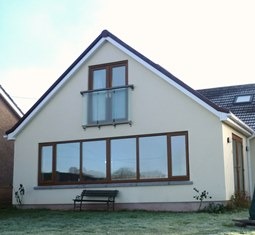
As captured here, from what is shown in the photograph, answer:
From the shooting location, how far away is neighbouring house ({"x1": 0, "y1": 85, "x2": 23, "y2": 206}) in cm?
2253

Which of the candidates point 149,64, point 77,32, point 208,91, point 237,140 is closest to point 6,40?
point 77,32

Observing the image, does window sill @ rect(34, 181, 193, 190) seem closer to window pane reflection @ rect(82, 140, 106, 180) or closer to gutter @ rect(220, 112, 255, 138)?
window pane reflection @ rect(82, 140, 106, 180)

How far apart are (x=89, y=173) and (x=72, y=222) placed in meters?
5.36

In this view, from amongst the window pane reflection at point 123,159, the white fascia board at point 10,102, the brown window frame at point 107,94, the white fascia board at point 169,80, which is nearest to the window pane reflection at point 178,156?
the white fascia board at point 169,80

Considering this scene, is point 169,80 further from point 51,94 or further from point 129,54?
point 51,94

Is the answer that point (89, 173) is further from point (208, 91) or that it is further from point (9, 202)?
point (208, 91)

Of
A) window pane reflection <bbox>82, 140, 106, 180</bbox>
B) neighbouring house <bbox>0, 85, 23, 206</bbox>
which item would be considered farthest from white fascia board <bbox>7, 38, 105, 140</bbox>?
neighbouring house <bbox>0, 85, 23, 206</bbox>

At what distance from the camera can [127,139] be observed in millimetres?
17297

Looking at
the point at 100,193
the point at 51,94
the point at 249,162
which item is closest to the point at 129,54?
the point at 51,94

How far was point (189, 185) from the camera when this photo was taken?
1596 centimetres

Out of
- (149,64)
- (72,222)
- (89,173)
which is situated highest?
(149,64)

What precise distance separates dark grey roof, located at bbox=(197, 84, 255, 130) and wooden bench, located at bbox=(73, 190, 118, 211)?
6.95 metres

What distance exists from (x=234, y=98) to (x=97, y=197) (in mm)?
9115

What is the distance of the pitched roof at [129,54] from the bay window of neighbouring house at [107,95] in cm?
58
